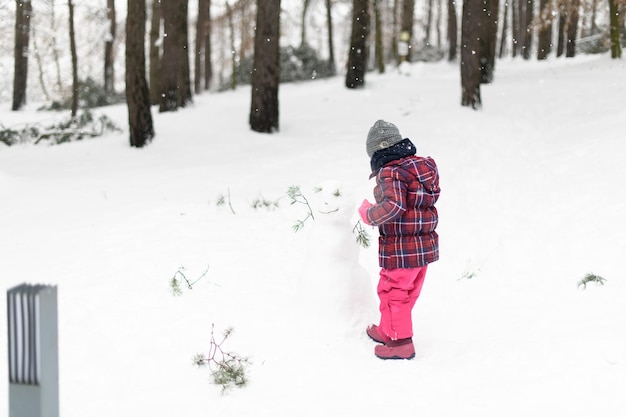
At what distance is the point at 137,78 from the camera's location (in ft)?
33.6

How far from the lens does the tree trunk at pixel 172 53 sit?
13.6m

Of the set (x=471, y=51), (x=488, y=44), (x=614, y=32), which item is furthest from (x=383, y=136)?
(x=614, y=32)

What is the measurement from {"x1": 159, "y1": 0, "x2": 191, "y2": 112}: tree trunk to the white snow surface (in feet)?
9.75

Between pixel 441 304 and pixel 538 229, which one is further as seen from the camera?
pixel 538 229

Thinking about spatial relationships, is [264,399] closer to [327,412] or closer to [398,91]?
[327,412]

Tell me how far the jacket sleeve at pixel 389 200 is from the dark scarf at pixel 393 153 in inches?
4.2

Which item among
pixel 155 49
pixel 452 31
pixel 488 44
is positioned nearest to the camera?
pixel 488 44

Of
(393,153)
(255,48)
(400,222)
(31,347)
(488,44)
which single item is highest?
(488,44)

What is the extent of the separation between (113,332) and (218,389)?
1.05m

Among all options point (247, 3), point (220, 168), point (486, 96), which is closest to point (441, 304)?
point (220, 168)

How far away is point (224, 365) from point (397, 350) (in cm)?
118

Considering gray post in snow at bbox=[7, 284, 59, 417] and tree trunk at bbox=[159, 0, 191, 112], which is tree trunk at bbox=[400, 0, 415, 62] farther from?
gray post in snow at bbox=[7, 284, 59, 417]

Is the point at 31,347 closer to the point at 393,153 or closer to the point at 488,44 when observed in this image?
the point at 393,153

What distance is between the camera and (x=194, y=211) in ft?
22.2
